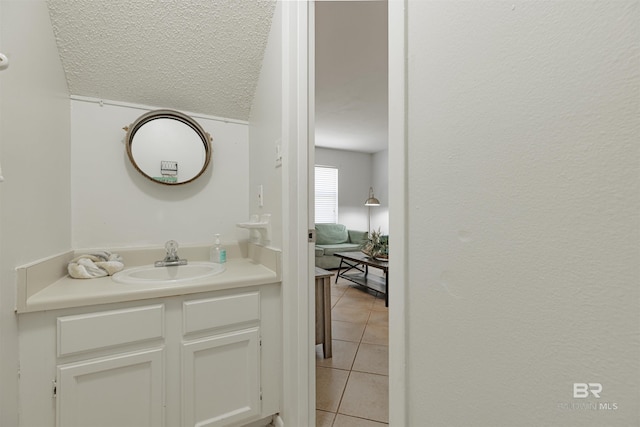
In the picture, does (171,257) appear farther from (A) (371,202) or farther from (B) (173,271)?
(A) (371,202)

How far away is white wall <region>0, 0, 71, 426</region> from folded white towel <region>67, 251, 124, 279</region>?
0.10 meters

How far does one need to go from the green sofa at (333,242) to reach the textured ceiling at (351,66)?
1.84m

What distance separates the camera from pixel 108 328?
1030mm

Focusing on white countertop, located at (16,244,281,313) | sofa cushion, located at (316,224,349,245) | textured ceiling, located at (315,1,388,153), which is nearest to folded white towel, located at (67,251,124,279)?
white countertop, located at (16,244,281,313)

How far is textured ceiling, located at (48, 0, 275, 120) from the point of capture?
1.25 metres

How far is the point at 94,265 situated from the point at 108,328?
1.38ft

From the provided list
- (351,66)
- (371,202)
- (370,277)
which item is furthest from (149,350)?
(371,202)

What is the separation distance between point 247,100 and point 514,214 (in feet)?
5.58

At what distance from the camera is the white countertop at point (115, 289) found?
3.12 feet

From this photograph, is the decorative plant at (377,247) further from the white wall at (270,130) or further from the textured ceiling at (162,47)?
the textured ceiling at (162,47)

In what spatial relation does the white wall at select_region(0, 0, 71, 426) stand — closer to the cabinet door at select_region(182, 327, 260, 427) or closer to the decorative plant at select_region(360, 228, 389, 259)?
the cabinet door at select_region(182, 327, 260, 427)

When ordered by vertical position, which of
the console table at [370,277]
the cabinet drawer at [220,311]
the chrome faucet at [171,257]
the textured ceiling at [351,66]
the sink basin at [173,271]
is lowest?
the console table at [370,277]

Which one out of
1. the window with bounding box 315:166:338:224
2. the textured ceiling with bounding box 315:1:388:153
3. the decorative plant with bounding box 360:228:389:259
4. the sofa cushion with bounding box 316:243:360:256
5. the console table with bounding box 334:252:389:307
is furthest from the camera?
the window with bounding box 315:166:338:224

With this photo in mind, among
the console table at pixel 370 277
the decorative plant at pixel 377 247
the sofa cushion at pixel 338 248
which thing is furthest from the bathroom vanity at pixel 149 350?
the sofa cushion at pixel 338 248
